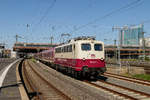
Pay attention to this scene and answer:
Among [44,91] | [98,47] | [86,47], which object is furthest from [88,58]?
[44,91]

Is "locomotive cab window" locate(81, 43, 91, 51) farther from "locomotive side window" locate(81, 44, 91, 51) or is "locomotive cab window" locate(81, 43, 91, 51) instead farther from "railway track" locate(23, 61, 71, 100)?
"railway track" locate(23, 61, 71, 100)

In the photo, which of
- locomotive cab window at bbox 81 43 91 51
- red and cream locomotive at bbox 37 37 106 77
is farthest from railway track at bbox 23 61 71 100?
locomotive cab window at bbox 81 43 91 51

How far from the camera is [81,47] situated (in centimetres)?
1714

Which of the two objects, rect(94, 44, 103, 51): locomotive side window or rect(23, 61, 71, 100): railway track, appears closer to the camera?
rect(23, 61, 71, 100): railway track

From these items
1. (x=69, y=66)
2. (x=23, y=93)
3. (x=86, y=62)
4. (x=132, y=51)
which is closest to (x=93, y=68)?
(x=86, y=62)

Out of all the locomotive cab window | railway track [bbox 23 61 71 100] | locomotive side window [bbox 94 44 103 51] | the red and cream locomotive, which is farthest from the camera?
locomotive side window [bbox 94 44 103 51]

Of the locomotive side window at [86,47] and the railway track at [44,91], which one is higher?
the locomotive side window at [86,47]

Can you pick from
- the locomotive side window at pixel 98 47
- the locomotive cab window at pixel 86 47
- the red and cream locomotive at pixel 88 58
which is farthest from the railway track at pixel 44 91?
the locomotive side window at pixel 98 47

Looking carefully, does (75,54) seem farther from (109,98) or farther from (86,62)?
(109,98)

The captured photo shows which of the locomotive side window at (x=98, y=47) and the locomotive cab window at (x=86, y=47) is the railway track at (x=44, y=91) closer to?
the locomotive cab window at (x=86, y=47)

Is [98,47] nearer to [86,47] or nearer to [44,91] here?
[86,47]

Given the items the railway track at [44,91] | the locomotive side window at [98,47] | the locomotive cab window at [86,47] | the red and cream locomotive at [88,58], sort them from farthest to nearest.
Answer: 1. the locomotive side window at [98,47]
2. the locomotive cab window at [86,47]
3. the red and cream locomotive at [88,58]
4. the railway track at [44,91]

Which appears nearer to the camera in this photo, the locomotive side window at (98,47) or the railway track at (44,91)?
the railway track at (44,91)

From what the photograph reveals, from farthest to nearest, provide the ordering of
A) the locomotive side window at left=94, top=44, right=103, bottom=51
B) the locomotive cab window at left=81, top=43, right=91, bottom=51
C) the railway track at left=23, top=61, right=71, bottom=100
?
the locomotive side window at left=94, top=44, right=103, bottom=51
the locomotive cab window at left=81, top=43, right=91, bottom=51
the railway track at left=23, top=61, right=71, bottom=100
